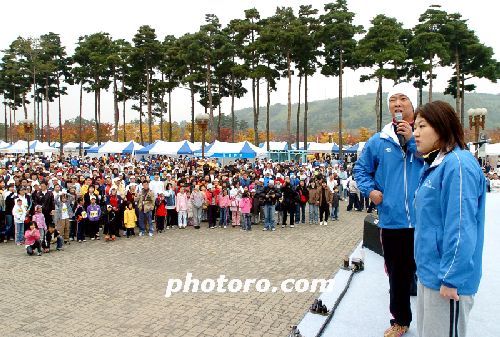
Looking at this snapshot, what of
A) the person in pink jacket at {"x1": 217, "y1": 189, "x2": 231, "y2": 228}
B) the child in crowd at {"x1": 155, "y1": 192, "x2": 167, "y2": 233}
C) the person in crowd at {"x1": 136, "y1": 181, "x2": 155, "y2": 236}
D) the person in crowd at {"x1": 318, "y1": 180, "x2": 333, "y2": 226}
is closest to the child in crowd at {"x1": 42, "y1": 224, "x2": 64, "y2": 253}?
the person in crowd at {"x1": 136, "y1": 181, "x2": 155, "y2": 236}

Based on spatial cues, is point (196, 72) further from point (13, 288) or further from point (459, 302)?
point (459, 302)

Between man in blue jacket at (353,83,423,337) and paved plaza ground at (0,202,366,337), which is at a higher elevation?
man in blue jacket at (353,83,423,337)

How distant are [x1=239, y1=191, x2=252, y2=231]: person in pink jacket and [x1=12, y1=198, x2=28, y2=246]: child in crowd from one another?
266 inches

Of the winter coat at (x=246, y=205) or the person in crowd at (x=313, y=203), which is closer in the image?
the winter coat at (x=246, y=205)

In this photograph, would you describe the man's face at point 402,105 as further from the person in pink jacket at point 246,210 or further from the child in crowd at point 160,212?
the child in crowd at point 160,212

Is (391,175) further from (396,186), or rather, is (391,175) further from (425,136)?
(425,136)

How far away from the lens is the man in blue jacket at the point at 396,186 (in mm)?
3049

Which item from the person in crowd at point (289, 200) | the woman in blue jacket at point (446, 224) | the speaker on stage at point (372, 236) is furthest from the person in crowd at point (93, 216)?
the woman in blue jacket at point (446, 224)

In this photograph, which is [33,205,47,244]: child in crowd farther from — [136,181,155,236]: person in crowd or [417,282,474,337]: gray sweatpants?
[417,282,474,337]: gray sweatpants

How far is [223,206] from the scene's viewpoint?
1423 cm

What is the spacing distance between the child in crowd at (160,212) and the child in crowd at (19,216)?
3.91 meters

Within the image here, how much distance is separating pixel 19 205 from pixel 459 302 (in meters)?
12.1

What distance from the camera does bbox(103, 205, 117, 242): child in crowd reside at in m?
12.1

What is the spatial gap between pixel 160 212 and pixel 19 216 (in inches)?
163
